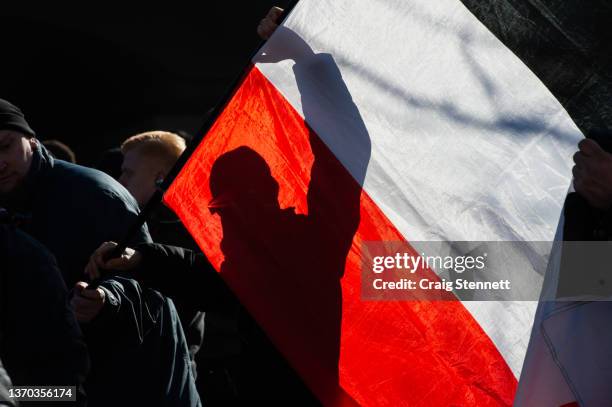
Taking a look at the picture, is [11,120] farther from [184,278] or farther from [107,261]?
[184,278]

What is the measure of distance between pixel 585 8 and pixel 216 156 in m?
1.14

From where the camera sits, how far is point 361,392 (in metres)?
2.82

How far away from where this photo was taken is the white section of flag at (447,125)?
2.71m

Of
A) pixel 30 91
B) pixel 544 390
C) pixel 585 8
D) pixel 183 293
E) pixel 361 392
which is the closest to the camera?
pixel 544 390

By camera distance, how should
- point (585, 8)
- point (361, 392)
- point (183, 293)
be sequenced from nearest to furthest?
1. point (585, 8)
2. point (361, 392)
3. point (183, 293)

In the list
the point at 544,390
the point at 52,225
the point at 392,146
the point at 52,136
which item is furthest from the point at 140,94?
the point at 544,390

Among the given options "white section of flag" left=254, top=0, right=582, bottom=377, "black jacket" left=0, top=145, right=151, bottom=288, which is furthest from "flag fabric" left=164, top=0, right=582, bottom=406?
"black jacket" left=0, top=145, right=151, bottom=288

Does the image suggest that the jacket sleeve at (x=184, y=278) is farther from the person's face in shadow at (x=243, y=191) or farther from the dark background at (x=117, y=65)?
the dark background at (x=117, y=65)

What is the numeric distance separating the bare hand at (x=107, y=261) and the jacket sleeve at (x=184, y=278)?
47 mm

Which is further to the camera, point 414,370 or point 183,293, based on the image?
point 183,293

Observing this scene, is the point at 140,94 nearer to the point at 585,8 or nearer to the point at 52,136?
the point at 52,136

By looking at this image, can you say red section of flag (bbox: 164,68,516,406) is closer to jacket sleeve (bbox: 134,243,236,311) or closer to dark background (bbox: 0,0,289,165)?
jacket sleeve (bbox: 134,243,236,311)

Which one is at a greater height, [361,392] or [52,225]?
[361,392]

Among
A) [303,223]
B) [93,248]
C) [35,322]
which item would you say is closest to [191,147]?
[303,223]
